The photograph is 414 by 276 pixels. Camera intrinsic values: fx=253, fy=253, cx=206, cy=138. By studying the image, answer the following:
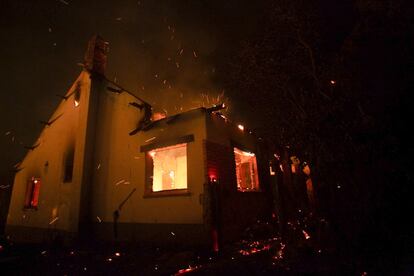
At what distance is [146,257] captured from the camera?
308 inches

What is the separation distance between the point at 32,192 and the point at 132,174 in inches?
375

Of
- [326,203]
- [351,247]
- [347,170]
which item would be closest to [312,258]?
[351,247]

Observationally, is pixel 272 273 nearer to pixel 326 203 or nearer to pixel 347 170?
pixel 326 203

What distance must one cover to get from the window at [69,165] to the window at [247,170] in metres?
8.39

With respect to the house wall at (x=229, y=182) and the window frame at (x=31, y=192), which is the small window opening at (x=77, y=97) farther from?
the house wall at (x=229, y=182)

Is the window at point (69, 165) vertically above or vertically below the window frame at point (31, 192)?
above

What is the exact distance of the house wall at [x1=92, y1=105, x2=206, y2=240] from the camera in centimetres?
879

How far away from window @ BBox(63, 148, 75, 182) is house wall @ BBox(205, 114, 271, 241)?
26.3 ft

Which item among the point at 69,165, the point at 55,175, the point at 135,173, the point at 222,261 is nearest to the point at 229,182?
the point at 222,261

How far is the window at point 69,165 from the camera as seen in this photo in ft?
42.2

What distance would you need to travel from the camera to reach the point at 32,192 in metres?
15.8

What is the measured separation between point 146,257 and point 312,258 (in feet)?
15.9

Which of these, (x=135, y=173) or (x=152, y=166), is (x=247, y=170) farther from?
(x=135, y=173)

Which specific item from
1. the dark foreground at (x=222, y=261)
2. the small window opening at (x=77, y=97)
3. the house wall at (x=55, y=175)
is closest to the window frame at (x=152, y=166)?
the dark foreground at (x=222, y=261)
